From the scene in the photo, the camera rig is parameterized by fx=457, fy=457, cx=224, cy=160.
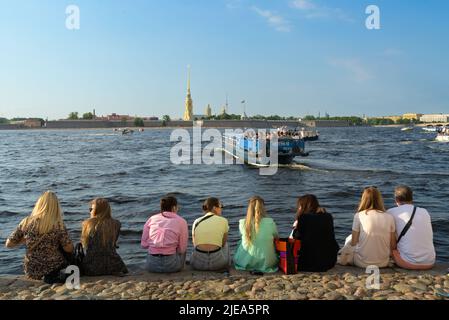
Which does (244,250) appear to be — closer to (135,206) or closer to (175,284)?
(175,284)

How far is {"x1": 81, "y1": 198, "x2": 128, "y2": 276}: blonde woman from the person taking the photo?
19.9 feet

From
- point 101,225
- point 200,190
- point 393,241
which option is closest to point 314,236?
point 393,241

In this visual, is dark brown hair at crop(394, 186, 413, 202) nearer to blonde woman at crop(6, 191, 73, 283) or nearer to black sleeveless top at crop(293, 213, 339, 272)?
black sleeveless top at crop(293, 213, 339, 272)

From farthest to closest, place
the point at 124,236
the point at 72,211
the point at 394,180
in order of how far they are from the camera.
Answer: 1. the point at 394,180
2. the point at 72,211
3. the point at 124,236

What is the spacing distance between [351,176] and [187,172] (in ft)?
36.4

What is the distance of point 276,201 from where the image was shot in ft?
63.0

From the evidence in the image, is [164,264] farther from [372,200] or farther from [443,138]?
[443,138]

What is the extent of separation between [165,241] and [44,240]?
1.57 metres

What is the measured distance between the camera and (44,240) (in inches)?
230

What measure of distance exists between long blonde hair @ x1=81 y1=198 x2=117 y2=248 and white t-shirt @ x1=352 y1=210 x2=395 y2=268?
3303 millimetres

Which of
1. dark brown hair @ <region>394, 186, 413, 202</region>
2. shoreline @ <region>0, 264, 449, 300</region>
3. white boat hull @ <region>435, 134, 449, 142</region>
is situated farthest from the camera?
white boat hull @ <region>435, 134, 449, 142</region>

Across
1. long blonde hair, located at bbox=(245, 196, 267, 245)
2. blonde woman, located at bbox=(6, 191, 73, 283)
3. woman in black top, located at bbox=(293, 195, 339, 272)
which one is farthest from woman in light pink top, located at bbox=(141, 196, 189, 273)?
woman in black top, located at bbox=(293, 195, 339, 272)

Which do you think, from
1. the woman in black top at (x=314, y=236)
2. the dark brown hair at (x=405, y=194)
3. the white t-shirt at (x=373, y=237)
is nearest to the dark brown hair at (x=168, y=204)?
the woman in black top at (x=314, y=236)
